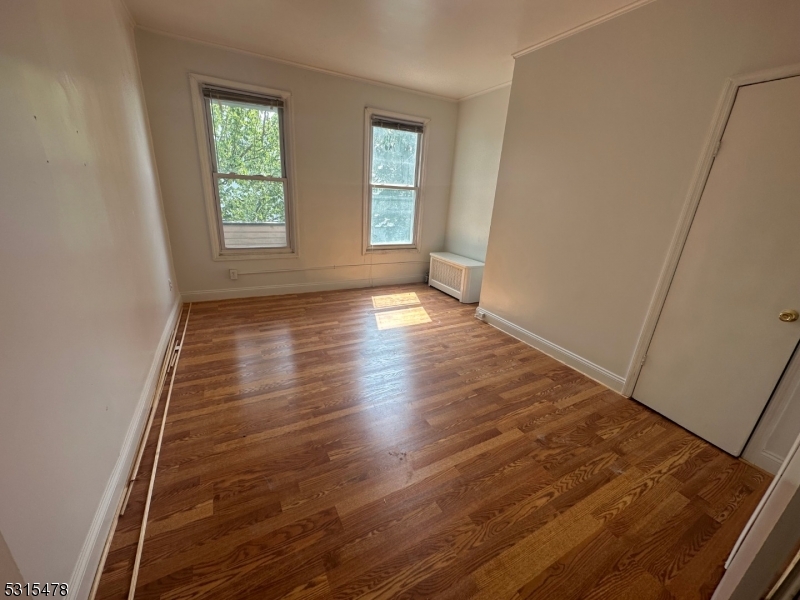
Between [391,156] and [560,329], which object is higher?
[391,156]

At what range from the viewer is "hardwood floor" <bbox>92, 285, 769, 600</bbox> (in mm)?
1173

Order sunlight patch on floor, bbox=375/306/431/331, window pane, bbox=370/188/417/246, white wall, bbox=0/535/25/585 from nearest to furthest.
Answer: white wall, bbox=0/535/25/585 → sunlight patch on floor, bbox=375/306/431/331 → window pane, bbox=370/188/417/246

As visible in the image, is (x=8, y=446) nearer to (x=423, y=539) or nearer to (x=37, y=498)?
(x=37, y=498)

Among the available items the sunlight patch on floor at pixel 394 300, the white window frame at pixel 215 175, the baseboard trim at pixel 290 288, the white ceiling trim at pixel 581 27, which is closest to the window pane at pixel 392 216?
the baseboard trim at pixel 290 288

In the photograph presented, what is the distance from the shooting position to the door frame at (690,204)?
Result: 1630mm

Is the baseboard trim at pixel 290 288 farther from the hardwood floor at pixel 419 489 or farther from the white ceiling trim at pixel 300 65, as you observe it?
the white ceiling trim at pixel 300 65

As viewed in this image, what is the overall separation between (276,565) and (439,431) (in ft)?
3.34

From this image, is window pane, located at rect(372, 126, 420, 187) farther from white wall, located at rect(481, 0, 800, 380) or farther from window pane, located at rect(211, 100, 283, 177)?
white wall, located at rect(481, 0, 800, 380)

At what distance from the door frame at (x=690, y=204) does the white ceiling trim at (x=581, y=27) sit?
2.63 ft

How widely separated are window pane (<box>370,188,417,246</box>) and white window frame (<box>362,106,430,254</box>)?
0.06m

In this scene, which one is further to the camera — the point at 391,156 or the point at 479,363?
the point at 391,156

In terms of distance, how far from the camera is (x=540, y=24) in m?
2.33

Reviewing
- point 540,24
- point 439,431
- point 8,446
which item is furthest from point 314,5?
point 439,431

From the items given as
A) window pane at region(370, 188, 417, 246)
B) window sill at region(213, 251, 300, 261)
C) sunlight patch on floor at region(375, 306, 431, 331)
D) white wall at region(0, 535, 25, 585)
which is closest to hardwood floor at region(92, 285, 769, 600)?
white wall at region(0, 535, 25, 585)
